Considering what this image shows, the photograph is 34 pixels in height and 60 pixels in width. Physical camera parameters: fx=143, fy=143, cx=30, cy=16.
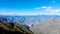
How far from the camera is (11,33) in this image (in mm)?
53406

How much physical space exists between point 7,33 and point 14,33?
2.92m

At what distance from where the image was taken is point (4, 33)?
51906mm

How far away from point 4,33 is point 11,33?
280 centimetres

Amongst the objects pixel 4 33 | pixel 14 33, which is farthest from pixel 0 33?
pixel 14 33

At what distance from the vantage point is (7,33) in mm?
53281

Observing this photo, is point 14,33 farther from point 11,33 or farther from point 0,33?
point 0,33

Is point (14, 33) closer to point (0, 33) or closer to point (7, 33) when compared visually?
point (7, 33)

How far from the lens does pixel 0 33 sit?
1991 inches

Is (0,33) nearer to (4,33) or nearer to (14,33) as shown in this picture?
(4,33)

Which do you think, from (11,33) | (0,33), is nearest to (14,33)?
(11,33)

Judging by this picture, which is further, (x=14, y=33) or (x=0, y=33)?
(x=14, y=33)

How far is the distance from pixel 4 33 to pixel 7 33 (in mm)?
1638

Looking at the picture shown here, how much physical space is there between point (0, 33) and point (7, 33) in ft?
11.2

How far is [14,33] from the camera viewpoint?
54.9m
